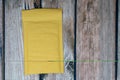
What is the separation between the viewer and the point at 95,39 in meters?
1.28

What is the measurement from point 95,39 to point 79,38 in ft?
0.24

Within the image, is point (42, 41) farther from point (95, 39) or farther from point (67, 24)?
point (95, 39)

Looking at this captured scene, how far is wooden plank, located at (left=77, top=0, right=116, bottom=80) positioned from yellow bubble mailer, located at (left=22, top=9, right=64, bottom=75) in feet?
0.30

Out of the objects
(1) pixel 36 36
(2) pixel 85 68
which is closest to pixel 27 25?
(1) pixel 36 36

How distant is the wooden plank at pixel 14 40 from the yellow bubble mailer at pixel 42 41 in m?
0.02

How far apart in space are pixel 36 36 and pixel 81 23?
21 cm

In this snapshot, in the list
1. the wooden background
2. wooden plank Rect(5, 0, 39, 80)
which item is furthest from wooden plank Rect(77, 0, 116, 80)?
wooden plank Rect(5, 0, 39, 80)

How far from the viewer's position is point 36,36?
1.27 m

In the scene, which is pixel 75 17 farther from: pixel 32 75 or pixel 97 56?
pixel 32 75

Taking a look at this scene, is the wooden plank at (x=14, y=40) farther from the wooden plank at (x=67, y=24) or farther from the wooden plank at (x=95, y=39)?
the wooden plank at (x=95, y=39)

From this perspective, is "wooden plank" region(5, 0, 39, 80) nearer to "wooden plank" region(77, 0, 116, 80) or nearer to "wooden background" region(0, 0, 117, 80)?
"wooden background" region(0, 0, 117, 80)

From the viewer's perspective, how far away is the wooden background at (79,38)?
1271 millimetres

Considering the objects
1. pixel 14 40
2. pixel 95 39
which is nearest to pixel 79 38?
pixel 95 39

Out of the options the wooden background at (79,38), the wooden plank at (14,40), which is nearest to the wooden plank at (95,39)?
the wooden background at (79,38)
